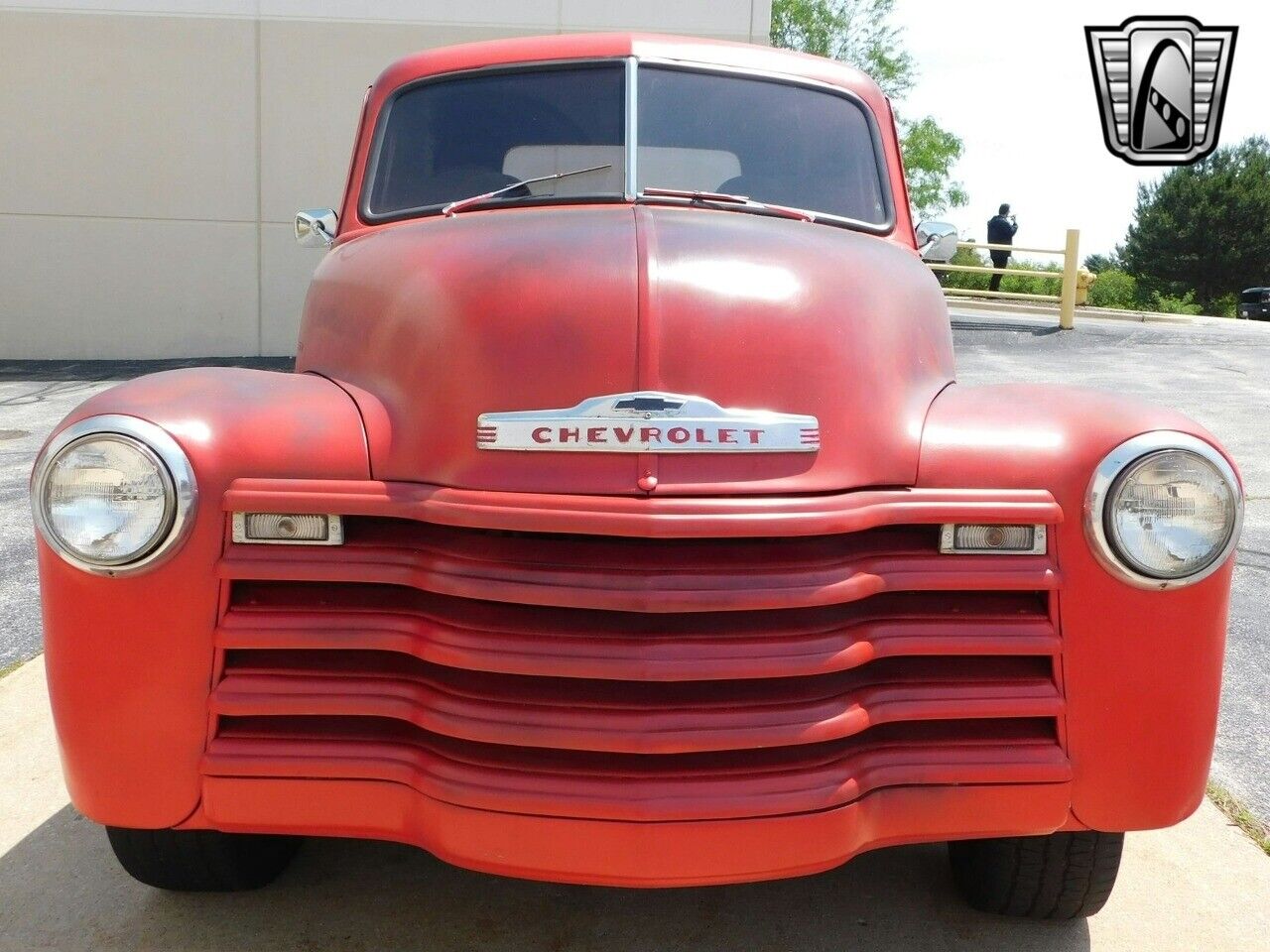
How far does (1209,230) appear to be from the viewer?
4150cm

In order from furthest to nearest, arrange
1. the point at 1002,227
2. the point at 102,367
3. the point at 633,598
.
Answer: the point at 1002,227, the point at 102,367, the point at 633,598

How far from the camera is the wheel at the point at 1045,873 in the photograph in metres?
2.42

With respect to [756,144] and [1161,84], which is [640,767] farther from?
[1161,84]

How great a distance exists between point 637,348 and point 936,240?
1783 millimetres

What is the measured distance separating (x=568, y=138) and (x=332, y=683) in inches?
67.0

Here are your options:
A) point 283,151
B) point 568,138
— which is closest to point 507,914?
point 568,138

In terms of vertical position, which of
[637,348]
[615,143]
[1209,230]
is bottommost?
[637,348]

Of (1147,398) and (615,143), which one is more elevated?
(615,143)

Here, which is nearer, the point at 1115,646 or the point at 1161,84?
the point at 1115,646

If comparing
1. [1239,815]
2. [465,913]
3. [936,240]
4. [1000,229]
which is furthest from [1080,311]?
[465,913]

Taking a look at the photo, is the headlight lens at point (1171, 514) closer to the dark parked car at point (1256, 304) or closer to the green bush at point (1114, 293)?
the dark parked car at point (1256, 304)

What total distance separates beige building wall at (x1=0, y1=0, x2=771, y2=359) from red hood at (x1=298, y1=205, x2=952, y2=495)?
37.0 ft

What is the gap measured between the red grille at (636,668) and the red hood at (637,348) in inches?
5.1

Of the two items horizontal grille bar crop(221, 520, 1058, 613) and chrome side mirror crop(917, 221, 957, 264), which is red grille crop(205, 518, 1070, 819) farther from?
chrome side mirror crop(917, 221, 957, 264)
